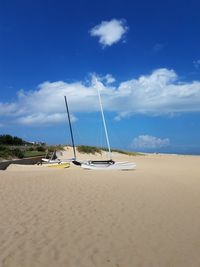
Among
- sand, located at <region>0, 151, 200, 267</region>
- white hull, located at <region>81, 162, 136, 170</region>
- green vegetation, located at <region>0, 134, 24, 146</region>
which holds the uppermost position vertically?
green vegetation, located at <region>0, 134, 24, 146</region>

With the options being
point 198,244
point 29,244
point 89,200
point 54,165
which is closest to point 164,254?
point 198,244

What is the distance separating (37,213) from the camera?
12.2 metres

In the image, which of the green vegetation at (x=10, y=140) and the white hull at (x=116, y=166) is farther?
the green vegetation at (x=10, y=140)

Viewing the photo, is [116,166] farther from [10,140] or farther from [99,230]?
[10,140]

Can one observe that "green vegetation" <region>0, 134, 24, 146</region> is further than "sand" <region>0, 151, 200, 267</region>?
Yes

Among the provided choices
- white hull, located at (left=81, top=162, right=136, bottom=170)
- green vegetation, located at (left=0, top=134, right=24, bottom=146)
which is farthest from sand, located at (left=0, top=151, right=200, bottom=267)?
green vegetation, located at (left=0, top=134, right=24, bottom=146)

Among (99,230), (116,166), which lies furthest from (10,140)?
(99,230)

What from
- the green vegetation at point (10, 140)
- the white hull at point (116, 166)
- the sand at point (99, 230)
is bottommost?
the sand at point (99, 230)

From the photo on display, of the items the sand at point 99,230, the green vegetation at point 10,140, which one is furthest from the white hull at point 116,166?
the green vegetation at point 10,140

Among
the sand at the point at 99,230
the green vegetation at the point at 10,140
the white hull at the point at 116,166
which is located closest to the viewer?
the sand at the point at 99,230

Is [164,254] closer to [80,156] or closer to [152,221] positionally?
[152,221]

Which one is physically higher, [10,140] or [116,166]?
[10,140]

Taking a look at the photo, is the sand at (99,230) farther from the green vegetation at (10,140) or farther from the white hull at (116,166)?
the green vegetation at (10,140)

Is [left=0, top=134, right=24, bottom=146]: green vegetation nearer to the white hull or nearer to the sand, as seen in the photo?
the white hull
